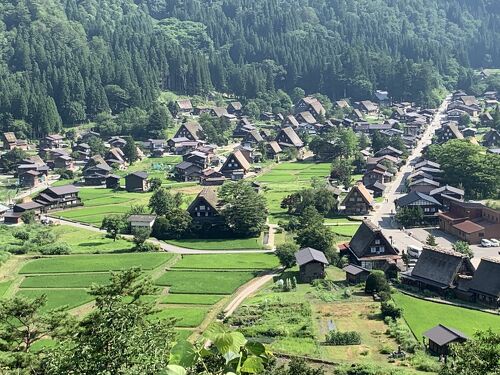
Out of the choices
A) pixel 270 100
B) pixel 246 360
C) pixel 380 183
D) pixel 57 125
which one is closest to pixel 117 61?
pixel 57 125

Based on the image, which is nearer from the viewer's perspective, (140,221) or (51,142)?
(140,221)

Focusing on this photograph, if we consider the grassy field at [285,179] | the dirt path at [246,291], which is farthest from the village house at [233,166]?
the dirt path at [246,291]

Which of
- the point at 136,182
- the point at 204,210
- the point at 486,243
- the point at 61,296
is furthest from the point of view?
→ the point at 136,182

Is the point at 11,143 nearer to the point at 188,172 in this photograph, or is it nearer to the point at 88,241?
the point at 188,172

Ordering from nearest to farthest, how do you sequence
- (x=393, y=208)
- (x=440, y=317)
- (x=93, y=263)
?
(x=440, y=317) < (x=93, y=263) < (x=393, y=208)

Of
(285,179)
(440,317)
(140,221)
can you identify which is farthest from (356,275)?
(285,179)

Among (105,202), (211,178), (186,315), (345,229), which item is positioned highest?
(186,315)
